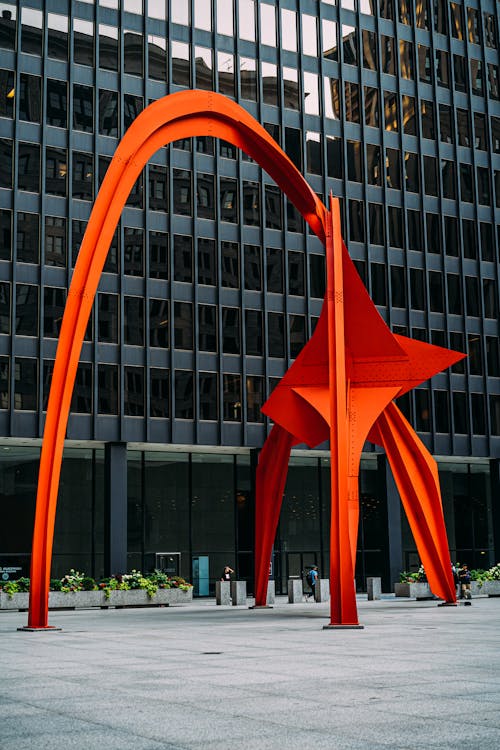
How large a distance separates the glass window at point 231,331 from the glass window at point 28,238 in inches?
372

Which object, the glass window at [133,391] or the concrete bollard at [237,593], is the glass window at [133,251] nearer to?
the glass window at [133,391]

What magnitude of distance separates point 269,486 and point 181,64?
1004 inches

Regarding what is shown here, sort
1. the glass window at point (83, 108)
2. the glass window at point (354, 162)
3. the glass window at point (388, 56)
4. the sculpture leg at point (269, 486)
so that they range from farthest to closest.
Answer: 1. the glass window at point (388, 56)
2. the glass window at point (354, 162)
3. the glass window at point (83, 108)
4. the sculpture leg at point (269, 486)

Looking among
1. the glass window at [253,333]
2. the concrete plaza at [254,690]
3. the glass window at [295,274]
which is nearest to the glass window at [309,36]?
the glass window at [295,274]

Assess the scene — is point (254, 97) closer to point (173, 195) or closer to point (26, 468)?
point (173, 195)

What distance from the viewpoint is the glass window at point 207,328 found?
46562mm

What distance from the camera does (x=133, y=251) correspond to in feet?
149

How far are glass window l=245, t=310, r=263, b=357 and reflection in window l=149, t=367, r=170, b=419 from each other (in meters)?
4.66

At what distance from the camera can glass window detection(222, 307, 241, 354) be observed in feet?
155

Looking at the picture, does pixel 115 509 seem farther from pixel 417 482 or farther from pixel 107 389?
pixel 417 482

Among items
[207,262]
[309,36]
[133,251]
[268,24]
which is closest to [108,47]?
[268,24]

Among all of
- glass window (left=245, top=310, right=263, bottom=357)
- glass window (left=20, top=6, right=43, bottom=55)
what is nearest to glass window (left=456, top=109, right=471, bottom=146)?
glass window (left=245, top=310, right=263, bottom=357)

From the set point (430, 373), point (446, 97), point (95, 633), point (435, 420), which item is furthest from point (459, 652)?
point (446, 97)

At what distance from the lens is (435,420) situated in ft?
171
